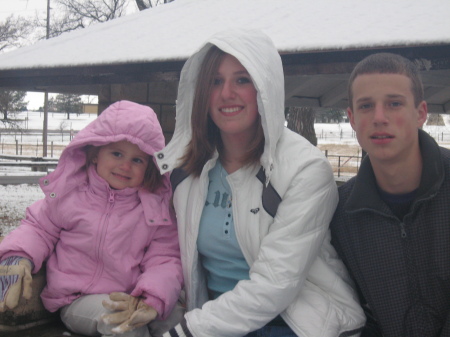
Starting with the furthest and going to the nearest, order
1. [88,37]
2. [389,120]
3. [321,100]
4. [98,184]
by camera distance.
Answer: [321,100] → [88,37] → [98,184] → [389,120]

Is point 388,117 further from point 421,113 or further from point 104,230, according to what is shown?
point 104,230

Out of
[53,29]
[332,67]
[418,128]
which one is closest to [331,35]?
[332,67]

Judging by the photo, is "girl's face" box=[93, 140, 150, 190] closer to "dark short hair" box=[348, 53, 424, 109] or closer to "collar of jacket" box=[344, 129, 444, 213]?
"collar of jacket" box=[344, 129, 444, 213]

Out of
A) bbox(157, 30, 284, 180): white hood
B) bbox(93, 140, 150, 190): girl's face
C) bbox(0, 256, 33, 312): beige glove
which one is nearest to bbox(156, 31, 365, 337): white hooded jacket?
bbox(157, 30, 284, 180): white hood

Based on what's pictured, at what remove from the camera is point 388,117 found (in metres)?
2.12

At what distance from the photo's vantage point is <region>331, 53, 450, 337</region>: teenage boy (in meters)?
2.11

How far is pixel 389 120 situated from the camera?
2115 millimetres

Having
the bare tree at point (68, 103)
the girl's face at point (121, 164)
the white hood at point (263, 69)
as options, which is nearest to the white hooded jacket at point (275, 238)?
the white hood at point (263, 69)

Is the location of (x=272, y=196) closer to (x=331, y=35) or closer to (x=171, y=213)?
(x=171, y=213)

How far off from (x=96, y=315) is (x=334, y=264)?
107 cm

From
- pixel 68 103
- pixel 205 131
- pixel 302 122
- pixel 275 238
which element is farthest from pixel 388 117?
pixel 68 103

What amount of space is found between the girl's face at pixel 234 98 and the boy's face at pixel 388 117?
1.58 feet

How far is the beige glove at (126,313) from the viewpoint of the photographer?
2143 millimetres

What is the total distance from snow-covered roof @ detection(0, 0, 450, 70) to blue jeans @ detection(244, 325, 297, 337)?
2578 mm
